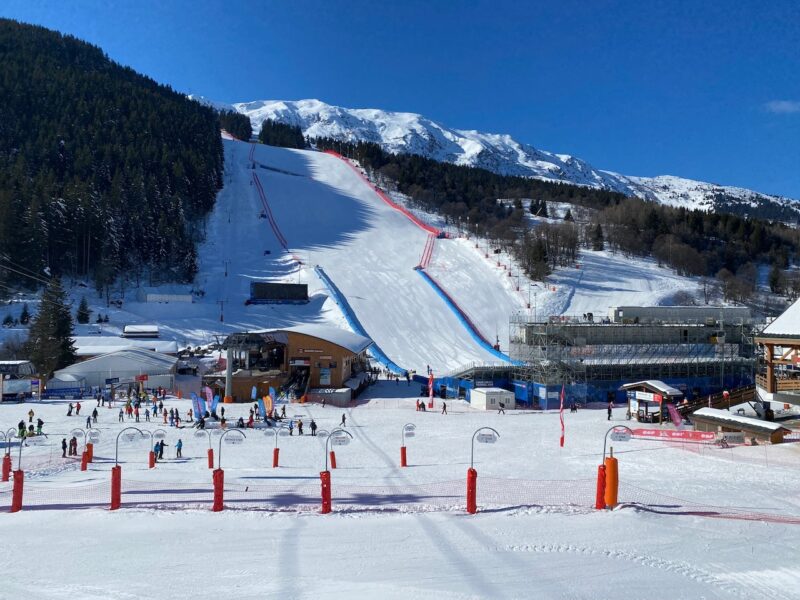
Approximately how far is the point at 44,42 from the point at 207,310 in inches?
4286

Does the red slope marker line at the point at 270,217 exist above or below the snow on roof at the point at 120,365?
above

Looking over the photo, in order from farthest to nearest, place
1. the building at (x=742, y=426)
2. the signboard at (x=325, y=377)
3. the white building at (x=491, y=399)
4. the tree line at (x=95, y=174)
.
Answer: the tree line at (x=95, y=174), the signboard at (x=325, y=377), the white building at (x=491, y=399), the building at (x=742, y=426)

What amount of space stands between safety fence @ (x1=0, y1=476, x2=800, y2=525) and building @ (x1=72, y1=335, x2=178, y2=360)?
24.0 metres

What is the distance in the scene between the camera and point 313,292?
50969 mm

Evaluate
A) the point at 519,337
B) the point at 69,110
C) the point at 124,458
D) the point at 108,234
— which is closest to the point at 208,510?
the point at 124,458

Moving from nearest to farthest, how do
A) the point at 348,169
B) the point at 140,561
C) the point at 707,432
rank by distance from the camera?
the point at 140,561 → the point at 707,432 → the point at 348,169

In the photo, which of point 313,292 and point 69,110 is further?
point 69,110

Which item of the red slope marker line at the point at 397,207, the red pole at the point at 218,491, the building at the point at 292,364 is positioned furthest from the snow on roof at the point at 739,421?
the red slope marker line at the point at 397,207

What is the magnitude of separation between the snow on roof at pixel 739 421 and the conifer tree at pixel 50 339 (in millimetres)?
31350

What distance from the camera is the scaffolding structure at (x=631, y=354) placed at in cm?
3106

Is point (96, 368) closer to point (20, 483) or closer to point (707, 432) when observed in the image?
point (20, 483)

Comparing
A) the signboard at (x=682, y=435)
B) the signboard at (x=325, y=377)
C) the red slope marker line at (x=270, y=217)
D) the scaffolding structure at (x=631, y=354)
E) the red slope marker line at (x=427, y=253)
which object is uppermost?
the red slope marker line at (x=270, y=217)

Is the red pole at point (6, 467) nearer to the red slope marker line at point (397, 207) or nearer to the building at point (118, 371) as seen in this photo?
the building at point (118, 371)

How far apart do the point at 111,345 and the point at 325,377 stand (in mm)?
15108
